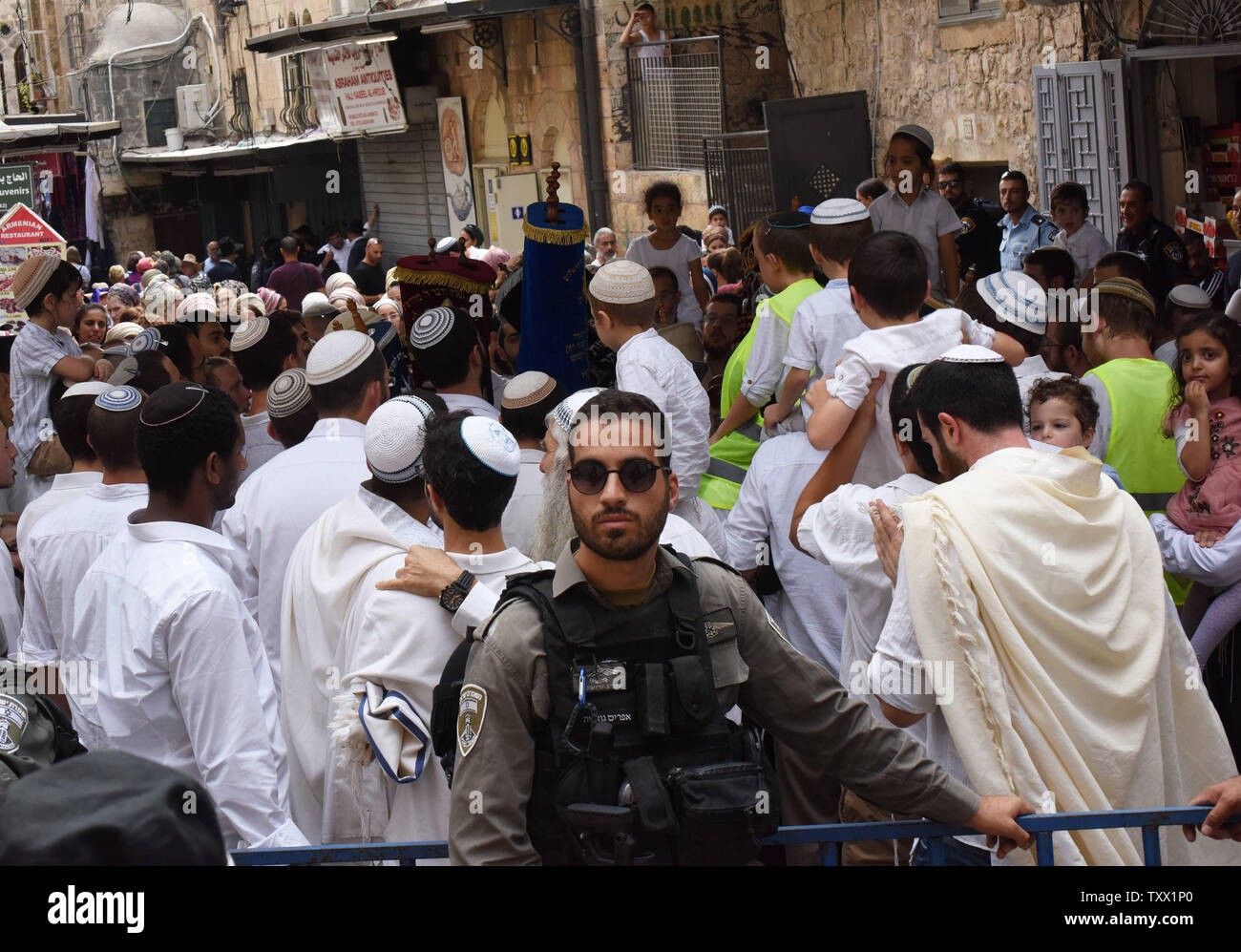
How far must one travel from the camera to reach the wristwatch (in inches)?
116

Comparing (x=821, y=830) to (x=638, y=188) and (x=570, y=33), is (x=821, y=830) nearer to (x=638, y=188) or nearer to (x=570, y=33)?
(x=638, y=188)

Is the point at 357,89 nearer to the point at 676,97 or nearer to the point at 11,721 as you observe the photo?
the point at 676,97

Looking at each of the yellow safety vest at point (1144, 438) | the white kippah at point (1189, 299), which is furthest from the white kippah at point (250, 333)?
the white kippah at point (1189, 299)

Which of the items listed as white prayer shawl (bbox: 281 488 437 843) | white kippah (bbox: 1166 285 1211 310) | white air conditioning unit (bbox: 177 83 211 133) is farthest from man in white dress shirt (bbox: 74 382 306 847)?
white air conditioning unit (bbox: 177 83 211 133)

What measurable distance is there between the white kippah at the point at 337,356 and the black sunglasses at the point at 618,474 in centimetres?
Result: 212

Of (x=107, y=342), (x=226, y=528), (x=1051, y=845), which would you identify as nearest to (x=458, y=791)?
(x=1051, y=845)

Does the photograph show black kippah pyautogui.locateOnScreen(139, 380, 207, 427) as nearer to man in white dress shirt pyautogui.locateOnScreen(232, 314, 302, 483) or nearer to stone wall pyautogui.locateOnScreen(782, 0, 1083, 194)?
man in white dress shirt pyautogui.locateOnScreen(232, 314, 302, 483)

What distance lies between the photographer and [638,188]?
16.0m

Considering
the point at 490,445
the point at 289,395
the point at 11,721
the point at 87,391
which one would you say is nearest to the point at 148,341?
the point at 87,391

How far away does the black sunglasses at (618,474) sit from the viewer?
2513 mm

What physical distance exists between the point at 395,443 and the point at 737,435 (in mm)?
2391

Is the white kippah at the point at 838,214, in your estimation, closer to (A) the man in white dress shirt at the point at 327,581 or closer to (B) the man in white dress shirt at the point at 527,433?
(B) the man in white dress shirt at the point at 527,433

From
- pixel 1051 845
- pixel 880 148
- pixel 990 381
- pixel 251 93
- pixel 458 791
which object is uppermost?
pixel 251 93
